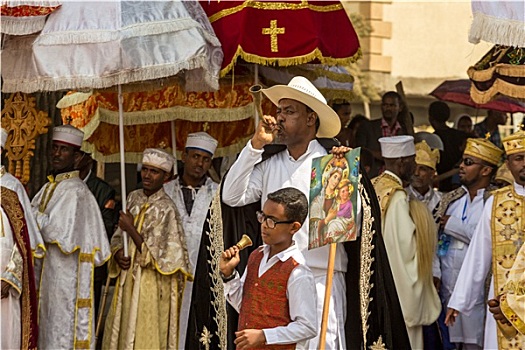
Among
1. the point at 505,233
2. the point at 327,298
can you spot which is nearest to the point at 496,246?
the point at 505,233

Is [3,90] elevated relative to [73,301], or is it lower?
elevated

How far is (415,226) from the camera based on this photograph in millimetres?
10336

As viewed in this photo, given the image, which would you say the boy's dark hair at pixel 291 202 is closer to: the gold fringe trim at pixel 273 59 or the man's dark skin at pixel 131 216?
the gold fringe trim at pixel 273 59

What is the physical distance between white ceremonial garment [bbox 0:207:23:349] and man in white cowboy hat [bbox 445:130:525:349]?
3127 millimetres

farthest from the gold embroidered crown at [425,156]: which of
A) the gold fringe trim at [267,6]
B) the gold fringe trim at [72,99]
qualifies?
the gold fringe trim at [72,99]

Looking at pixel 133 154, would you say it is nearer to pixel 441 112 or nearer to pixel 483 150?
pixel 483 150

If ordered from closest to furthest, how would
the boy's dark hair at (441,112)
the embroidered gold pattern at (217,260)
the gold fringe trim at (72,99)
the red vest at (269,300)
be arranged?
the red vest at (269,300) < the embroidered gold pattern at (217,260) < the gold fringe trim at (72,99) < the boy's dark hair at (441,112)

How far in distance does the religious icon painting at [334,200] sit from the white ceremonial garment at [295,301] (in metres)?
0.43

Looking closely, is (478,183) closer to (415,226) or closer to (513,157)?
(415,226)

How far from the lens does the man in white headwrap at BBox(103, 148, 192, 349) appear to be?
10.3m

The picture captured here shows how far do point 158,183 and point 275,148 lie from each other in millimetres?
2320

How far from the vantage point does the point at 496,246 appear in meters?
9.05

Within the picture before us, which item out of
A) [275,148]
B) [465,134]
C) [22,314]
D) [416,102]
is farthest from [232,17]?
[416,102]

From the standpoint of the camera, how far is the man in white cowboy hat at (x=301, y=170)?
8047 millimetres
